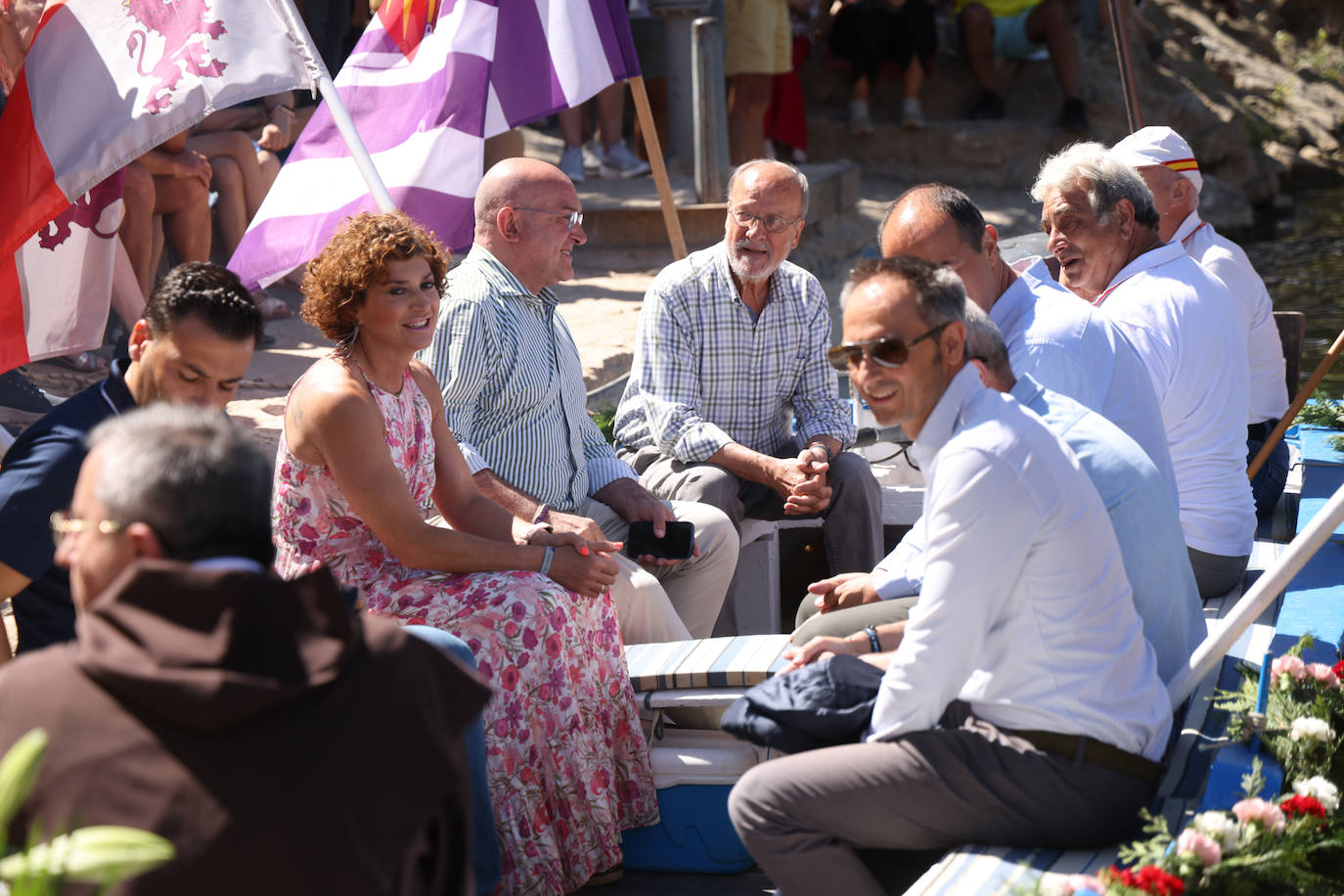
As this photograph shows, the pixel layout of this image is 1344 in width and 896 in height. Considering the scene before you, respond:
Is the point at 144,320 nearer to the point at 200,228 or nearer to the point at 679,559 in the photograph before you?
the point at 679,559

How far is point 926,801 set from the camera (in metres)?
2.44

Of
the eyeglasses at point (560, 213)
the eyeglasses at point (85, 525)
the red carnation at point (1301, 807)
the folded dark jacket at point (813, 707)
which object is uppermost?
the eyeglasses at point (560, 213)

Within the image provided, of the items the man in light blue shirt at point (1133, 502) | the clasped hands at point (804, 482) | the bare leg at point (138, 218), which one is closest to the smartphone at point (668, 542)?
the clasped hands at point (804, 482)

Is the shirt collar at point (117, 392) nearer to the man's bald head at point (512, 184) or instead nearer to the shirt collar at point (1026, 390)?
the man's bald head at point (512, 184)

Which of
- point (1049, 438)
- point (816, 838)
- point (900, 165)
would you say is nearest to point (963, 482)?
point (1049, 438)

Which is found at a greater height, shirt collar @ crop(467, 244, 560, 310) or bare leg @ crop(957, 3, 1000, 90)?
bare leg @ crop(957, 3, 1000, 90)

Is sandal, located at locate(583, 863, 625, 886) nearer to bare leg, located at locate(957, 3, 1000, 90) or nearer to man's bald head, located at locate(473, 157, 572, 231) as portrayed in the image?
man's bald head, located at locate(473, 157, 572, 231)

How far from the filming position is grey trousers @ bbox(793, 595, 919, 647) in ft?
10.4

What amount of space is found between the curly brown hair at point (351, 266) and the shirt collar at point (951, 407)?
57.6 inches

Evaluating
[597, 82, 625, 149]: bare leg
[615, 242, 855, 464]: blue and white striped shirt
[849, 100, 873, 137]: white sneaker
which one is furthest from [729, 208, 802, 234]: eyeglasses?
[849, 100, 873, 137]: white sneaker

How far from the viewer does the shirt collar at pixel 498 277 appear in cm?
409

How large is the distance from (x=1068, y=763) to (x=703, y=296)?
2547mm

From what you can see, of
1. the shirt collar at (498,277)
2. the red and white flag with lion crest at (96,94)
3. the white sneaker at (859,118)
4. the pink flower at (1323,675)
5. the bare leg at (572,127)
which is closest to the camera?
the pink flower at (1323,675)

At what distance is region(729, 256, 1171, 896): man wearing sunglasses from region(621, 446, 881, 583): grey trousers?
1.88 meters
